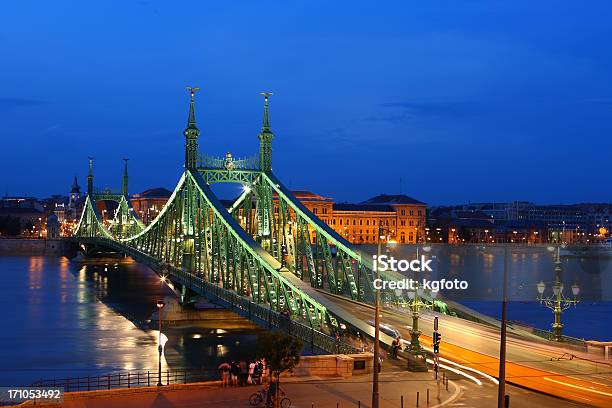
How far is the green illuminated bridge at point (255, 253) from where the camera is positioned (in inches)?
1697

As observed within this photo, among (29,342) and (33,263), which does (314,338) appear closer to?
(29,342)

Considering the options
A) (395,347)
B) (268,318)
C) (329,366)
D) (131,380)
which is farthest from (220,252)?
(329,366)

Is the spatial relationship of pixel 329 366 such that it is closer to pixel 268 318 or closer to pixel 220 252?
pixel 268 318

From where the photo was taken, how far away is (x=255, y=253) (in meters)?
48.0

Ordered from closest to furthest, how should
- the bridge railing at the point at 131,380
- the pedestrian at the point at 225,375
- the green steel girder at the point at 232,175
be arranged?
1. the pedestrian at the point at 225,375
2. the bridge railing at the point at 131,380
3. the green steel girder at the point at 232,175

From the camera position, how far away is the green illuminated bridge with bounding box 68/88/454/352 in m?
43.1

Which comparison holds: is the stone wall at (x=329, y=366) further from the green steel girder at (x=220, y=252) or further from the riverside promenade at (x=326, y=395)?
the green steel girder at (x=220, y=252)

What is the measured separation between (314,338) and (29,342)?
25090 millimetres

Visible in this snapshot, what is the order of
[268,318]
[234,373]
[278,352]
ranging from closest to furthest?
[278,352] < [234,373] < [268,318]

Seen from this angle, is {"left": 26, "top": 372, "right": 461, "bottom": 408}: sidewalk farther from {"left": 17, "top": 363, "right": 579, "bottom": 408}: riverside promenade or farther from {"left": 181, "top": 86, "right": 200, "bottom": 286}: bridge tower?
{"left": 181, "top": 86, "right": 200, "bottom": 286}: bridge tower

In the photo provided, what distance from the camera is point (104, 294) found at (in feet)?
291

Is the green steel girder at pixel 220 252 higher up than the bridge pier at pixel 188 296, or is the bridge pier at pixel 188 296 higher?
the green steel girder at pixel 220 252

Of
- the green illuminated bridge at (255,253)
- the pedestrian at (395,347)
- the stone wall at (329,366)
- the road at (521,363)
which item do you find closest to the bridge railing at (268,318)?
the green illuminated bridge at (255,253)

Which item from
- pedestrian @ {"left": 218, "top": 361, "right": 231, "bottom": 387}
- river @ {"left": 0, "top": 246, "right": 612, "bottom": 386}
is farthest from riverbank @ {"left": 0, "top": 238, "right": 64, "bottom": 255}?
pedestrian @ {"left": 218, "top": 361, "right": 231, "bottom": 387}
